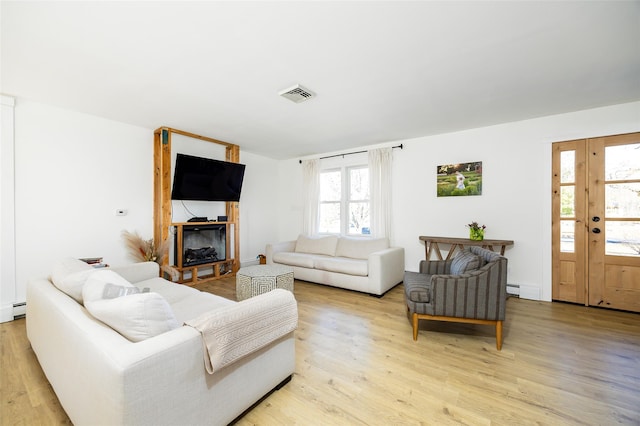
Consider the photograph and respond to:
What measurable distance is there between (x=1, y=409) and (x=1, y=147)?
8.86 feet

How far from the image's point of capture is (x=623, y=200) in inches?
118

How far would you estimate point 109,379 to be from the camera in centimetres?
99

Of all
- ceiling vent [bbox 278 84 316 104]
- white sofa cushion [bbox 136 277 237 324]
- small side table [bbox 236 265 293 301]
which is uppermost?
ceiling vent [bbox 278 84 316 104]

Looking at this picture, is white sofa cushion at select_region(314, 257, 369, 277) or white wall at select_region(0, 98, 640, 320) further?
white sofa cushion at select_region(314, 257, 369, 277)

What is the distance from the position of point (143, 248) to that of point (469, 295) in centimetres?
410

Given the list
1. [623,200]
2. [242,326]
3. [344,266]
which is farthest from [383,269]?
[623,200]

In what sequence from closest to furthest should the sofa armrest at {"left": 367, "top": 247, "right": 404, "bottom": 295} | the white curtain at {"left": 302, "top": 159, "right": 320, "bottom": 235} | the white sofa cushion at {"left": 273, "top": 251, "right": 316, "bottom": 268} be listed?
the sofa armrest at {"left": 367, "top": 247, "right": 404, "bottom": 295}
the white sofa cushion at {"left": 273, "top": 251, "right": 316, "bottom": 268}
the white curtain at {"left": 302, "top": 159, "right": 320, "bottom": 235}

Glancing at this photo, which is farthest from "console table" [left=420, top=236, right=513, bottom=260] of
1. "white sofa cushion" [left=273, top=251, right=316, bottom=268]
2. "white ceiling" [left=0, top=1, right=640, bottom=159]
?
"white sofa cushion" [left=273, top=251, right=316, bottom=268]

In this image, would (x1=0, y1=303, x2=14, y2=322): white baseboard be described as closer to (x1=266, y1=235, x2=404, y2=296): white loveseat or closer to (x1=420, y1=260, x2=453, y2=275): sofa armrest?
(x1=266, y1=235, x2=404, y2=296): white loveseat

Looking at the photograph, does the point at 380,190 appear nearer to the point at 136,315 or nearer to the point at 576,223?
the point at 576,223

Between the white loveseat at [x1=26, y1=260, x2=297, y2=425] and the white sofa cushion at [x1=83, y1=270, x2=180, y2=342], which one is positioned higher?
the white sofa cushion at [x1=83, y1=270, x2=180, y2=342]

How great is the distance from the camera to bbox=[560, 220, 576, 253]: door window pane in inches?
129

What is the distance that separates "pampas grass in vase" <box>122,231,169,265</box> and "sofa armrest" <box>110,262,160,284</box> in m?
0.83

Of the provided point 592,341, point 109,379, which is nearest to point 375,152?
point 592,341
